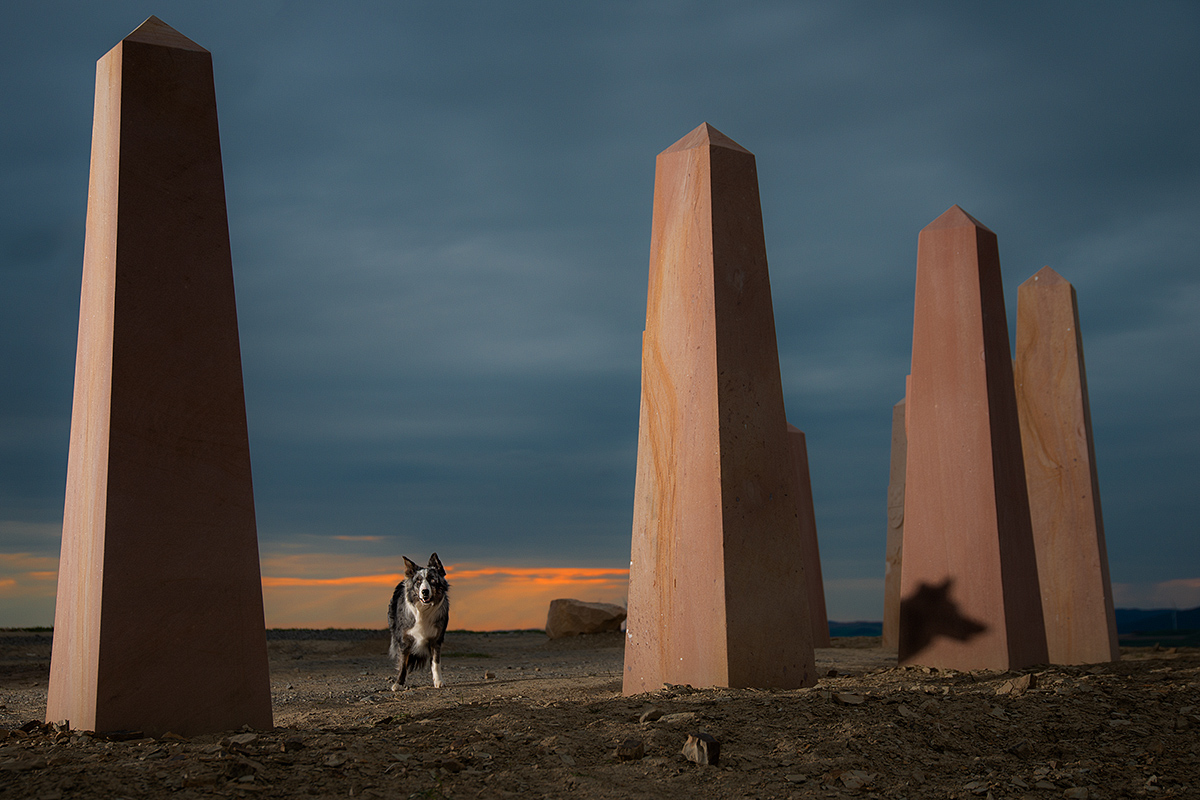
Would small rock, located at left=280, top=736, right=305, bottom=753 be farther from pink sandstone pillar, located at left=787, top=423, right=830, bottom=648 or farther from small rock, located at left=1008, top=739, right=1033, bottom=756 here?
pink sandstone pillar, located at left=787, top=423, right=830, bottom=648

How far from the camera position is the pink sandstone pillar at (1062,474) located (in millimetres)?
9797

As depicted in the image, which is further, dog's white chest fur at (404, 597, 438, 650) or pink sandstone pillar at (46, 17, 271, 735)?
dog's white chest fur at (404, 597, 438, 650)

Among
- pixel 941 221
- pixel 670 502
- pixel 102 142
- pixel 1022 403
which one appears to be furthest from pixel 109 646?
pixel 1022 403

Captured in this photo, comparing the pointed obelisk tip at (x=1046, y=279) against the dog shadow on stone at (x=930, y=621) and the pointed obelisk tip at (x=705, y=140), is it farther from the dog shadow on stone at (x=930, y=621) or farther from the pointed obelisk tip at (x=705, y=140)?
the pointed obelisk tip at (x=705, y=140)

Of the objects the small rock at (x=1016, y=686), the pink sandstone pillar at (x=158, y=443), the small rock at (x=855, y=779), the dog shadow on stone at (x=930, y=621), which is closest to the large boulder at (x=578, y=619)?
the dog shadow on stone at (x=930, y=621)

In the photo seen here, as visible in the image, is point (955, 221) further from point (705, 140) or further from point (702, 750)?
point (702, 750)

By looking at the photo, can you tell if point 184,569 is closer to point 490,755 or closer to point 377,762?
point 377,762

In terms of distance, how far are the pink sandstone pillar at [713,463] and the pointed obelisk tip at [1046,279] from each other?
561cm

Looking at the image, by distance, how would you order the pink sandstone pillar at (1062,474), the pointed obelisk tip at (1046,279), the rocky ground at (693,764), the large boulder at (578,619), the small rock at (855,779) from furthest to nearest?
the large boulder at (578,619) < the pointed obelisk tip at (1046,279) < the pink sandstone pillar at (1062,474) < the small rock at (855,779) < the rocky ground at (693,764)

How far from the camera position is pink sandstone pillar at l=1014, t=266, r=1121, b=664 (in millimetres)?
9797

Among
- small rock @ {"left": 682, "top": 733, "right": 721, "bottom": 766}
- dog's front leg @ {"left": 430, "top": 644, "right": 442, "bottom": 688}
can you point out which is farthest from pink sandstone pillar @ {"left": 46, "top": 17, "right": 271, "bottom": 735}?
dog's front leg @ {"left": 430, "top": 644, "right": 442, "bottom": 688}

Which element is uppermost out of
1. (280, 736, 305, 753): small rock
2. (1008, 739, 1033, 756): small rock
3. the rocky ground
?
(280, 736, 305, 753): small rock

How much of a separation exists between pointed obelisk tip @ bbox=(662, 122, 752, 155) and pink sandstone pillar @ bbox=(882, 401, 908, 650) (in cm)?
846

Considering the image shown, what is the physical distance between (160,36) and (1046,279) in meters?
9.55
